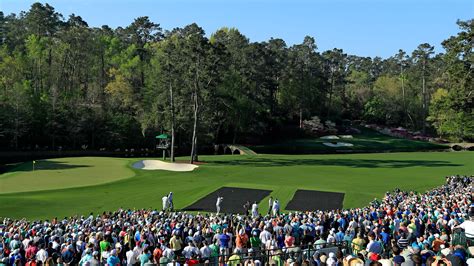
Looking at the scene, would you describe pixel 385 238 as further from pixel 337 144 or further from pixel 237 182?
pixel 337 144

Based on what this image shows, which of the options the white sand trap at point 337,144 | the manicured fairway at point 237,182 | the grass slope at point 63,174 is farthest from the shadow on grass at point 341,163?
the white sand trap at point 337,144

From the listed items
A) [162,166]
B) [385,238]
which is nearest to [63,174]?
[162,166]

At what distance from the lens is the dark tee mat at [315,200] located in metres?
31.6

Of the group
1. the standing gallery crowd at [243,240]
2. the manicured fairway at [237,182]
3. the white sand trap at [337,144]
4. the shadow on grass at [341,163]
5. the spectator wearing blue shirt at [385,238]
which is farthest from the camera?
the white sand trap at [337,144]

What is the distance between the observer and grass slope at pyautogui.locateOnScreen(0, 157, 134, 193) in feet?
132

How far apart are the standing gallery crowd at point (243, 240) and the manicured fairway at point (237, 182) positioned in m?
10.7

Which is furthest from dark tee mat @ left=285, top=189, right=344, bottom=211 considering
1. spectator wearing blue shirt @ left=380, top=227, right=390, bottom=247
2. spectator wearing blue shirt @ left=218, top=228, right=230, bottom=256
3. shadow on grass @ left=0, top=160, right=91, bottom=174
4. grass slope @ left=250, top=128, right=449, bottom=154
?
grass slope @ left=250, top=128, right=449, bottom=154

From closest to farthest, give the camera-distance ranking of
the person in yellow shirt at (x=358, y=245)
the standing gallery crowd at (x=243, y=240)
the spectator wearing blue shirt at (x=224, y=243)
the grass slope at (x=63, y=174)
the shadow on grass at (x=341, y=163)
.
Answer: the standing gallery crowd at (x=243, y=240) < the person in yellow shirt at (x=358, y=245) < the spectator wearing blue shirt at (x=224, y=243) < the grass slope at (x=63, y=174) < the shadow on grass at (x=341, y=163)

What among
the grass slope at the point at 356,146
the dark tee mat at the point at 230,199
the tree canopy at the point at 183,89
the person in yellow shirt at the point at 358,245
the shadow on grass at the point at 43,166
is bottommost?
the dark tee mat at the point at 230,199

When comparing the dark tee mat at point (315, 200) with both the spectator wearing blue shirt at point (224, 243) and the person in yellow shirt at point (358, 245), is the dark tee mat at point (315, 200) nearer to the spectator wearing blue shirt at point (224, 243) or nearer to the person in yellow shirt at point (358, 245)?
the spectator wearing blue shirt at point (224, 243)

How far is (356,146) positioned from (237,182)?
163 feet

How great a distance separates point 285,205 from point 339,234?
50.1 ft

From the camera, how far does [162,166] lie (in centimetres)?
5259

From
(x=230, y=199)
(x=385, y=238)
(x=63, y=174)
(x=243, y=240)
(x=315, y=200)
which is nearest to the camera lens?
(x=385, y=238)
